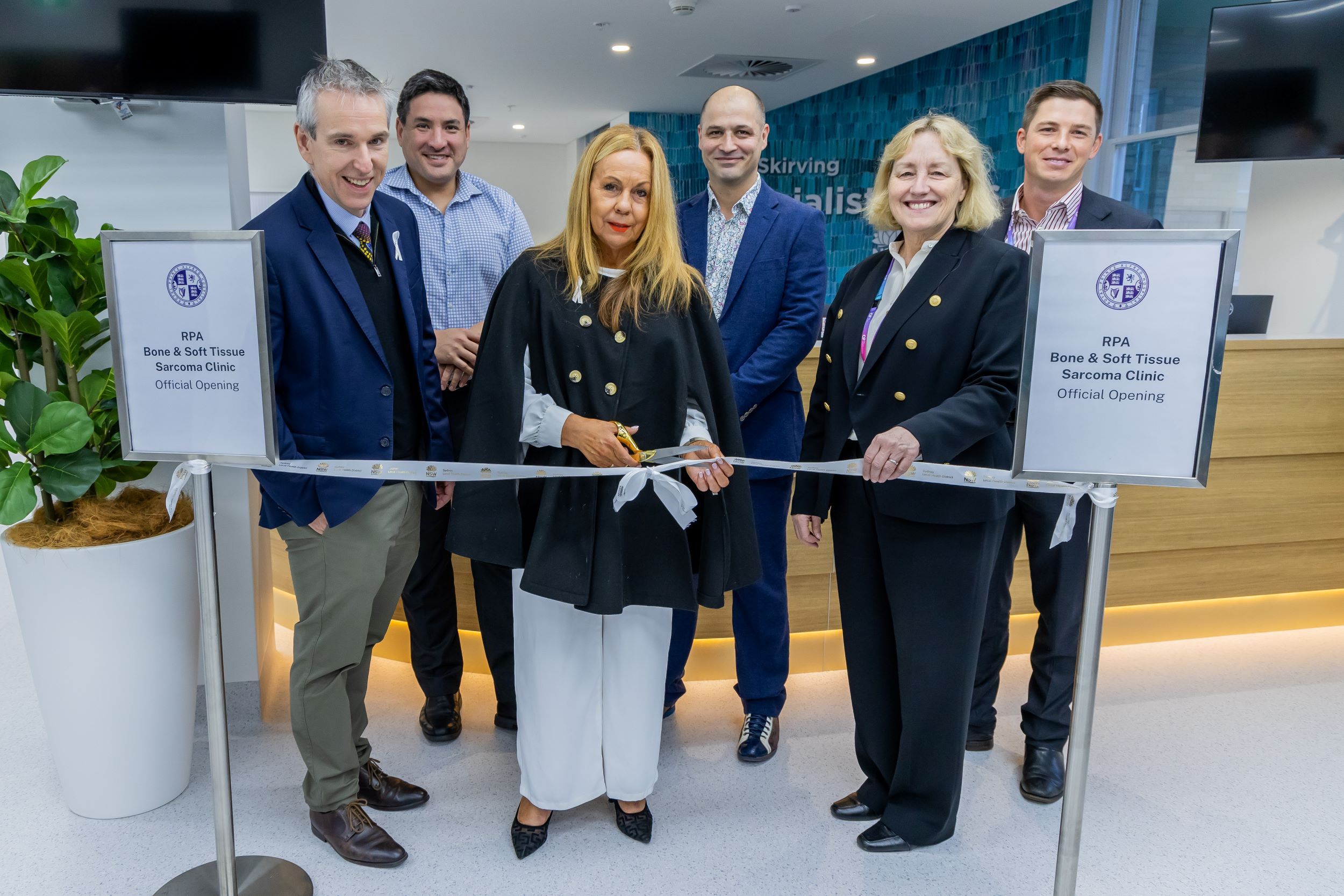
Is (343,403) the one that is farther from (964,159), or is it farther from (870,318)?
(964,159)

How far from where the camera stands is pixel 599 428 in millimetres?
1993

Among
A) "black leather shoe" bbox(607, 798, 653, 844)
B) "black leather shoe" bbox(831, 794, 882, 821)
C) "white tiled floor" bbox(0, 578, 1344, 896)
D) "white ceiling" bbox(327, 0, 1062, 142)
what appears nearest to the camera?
"white tiled floor" bbox(0, 578, 1344, 896)

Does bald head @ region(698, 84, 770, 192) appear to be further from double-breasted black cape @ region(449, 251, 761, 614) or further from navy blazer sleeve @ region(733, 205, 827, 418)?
double-breasted black cape @ region(449, 251, 761, 614)

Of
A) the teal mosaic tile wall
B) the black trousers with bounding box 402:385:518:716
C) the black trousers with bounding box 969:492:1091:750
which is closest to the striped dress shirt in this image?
the black trousers with bounding box 969:492:1091:750

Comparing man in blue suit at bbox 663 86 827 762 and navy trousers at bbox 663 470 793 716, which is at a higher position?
man in blue suit at bbox 663 86 827 762

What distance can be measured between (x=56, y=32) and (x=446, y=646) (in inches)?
81.8

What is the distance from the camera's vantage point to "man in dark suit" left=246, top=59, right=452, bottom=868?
199 centimetres

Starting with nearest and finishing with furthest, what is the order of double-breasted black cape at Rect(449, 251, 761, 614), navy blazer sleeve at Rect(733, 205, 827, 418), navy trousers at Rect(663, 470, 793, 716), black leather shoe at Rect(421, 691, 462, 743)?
double-breasted black cape at Rect(449, 251, 761, 614) → navy blazer sleeve at Rect(733, 205, 827, 418) → navy trousers at Rect(663, 470, 793, 716) → black leather shoe at Rect(421, 691, 462, 743)

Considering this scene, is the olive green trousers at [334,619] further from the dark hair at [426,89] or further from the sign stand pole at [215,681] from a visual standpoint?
the dark hair at [426,89]

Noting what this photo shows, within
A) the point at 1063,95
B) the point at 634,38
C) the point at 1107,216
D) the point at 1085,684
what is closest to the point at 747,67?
the point at 634,38

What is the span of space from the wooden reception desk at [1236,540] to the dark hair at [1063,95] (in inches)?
52.9

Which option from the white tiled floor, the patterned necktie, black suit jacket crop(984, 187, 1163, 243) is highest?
black suit jacket crop(984, 187, 1163, 243)

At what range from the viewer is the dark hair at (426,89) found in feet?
8.59

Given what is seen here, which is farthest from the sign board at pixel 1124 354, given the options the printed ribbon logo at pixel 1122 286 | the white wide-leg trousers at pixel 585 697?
the white wide-leg trousers at pixel 585 697
